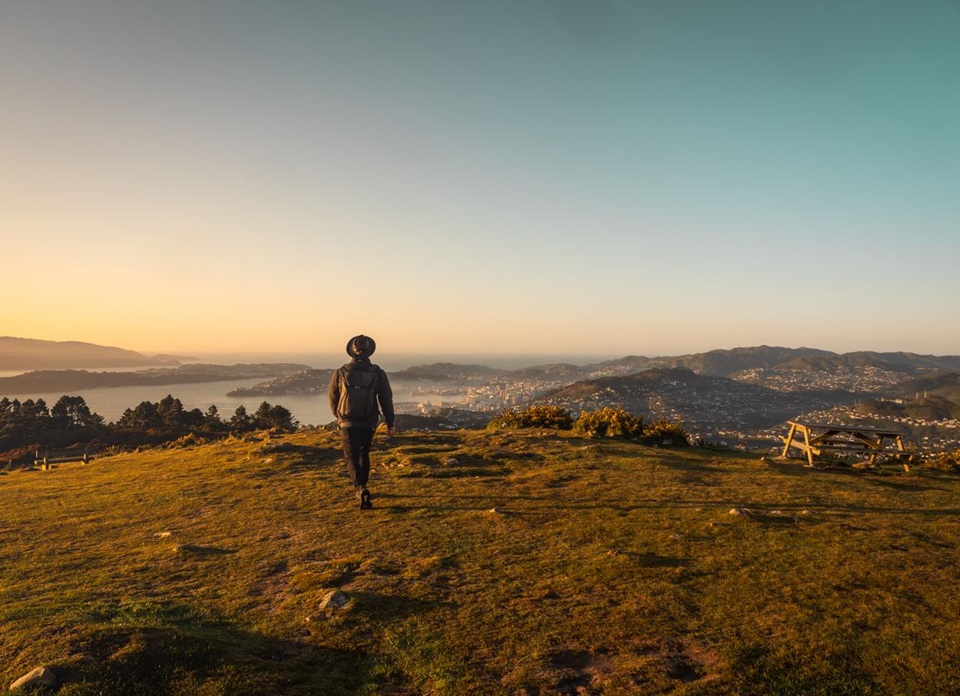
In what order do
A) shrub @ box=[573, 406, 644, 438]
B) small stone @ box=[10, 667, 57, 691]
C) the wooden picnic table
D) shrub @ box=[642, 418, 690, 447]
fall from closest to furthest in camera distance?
small stone @ box=[10, 667, 57, 691] → the wooden picnic table → shrub @ box=[642, 418, 690, 447] → shrub @ box=[573, 406, 644, 438]

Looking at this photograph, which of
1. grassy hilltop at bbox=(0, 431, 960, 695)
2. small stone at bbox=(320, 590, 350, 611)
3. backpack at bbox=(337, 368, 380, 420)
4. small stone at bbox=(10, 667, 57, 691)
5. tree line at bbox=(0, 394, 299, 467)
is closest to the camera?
small stone at bbox=(10, 667, 57, 691)

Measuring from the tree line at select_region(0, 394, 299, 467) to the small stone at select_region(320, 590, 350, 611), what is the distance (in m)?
27.0

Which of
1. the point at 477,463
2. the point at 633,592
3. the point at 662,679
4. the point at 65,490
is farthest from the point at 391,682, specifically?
the point at 65,490

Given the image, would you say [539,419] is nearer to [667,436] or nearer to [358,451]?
[667,436]

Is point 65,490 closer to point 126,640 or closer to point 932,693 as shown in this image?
point 126,640

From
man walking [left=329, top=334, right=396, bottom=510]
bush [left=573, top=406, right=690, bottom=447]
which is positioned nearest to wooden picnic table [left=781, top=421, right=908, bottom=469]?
bush [left=573, top=406, right=690, bottom=447]

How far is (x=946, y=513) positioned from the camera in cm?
857

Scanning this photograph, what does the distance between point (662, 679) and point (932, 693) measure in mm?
2013

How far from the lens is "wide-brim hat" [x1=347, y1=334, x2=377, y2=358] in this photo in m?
10.5

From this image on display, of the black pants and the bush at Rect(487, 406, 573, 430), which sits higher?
the black pants

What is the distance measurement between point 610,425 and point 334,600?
528 inches

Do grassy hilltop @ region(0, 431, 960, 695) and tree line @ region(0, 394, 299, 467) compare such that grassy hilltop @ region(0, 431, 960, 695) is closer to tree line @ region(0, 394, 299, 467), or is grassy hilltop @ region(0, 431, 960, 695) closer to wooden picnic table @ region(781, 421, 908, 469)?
wooden picnic table @ region(781, 421, 908, 469)

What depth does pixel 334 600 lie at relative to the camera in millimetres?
5434

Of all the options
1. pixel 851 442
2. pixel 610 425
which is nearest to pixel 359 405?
pixel 610 425
